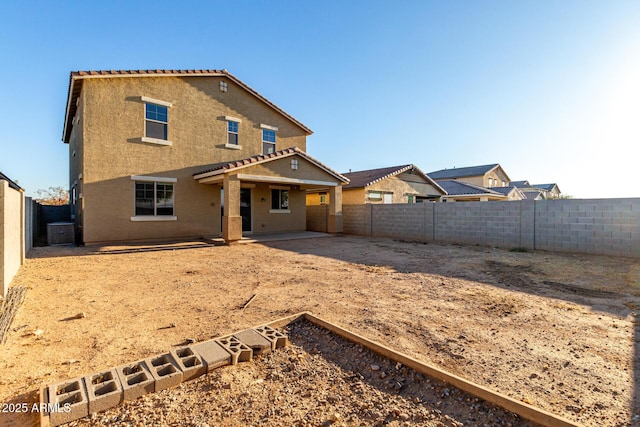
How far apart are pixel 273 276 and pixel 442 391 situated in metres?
5.12

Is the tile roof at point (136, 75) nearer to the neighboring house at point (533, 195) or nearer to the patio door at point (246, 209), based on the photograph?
the patio door at point (246, 209)

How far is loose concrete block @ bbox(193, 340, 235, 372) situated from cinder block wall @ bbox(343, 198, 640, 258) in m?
12.5

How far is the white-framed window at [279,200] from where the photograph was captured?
16906mm

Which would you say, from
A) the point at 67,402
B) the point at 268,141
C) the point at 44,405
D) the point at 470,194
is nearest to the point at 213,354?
the point at 67,402

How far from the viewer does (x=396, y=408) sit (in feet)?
8.36

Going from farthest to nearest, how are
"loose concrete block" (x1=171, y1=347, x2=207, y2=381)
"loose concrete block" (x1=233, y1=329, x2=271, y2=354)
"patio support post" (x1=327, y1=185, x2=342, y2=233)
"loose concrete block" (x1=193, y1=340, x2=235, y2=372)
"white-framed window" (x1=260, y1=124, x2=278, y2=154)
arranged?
1. "patio support post" (x1=327, y1=185, x2=342, y2=233)
2. "white-framed window" (x1=260, y1=124, x2=278, y2=154)
3. "loose concrete block" (x1=233, y1=329, x2=271, y2=354)
4. "loose concrete block" (x1=193, y1=340, x2=235, y2=372)
5. "loose concrete block" (x1=171, y1=347, x2=207, y2=381)

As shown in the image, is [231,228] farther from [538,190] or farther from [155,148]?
[538,190]

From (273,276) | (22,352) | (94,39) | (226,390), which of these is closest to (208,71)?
(94,39)

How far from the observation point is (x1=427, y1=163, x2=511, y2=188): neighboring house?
4081 cm

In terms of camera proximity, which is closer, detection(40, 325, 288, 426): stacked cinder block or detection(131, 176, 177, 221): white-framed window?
detection(40, 325, 288, 426): stacked cinder block

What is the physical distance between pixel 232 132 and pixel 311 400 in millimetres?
14683

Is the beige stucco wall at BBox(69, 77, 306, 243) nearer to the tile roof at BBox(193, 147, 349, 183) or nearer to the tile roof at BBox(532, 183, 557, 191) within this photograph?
the tile roof at BBox(193, 147, 349, 183)

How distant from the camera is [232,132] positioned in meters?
15.5

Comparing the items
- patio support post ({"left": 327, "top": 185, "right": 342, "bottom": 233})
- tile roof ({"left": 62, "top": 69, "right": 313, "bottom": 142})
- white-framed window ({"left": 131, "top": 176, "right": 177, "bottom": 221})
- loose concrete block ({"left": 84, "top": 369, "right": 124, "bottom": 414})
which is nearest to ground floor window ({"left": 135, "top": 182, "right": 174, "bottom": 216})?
white-framed window ({"left": 131, "top": 176, "right": 177, "bottom": 221})
